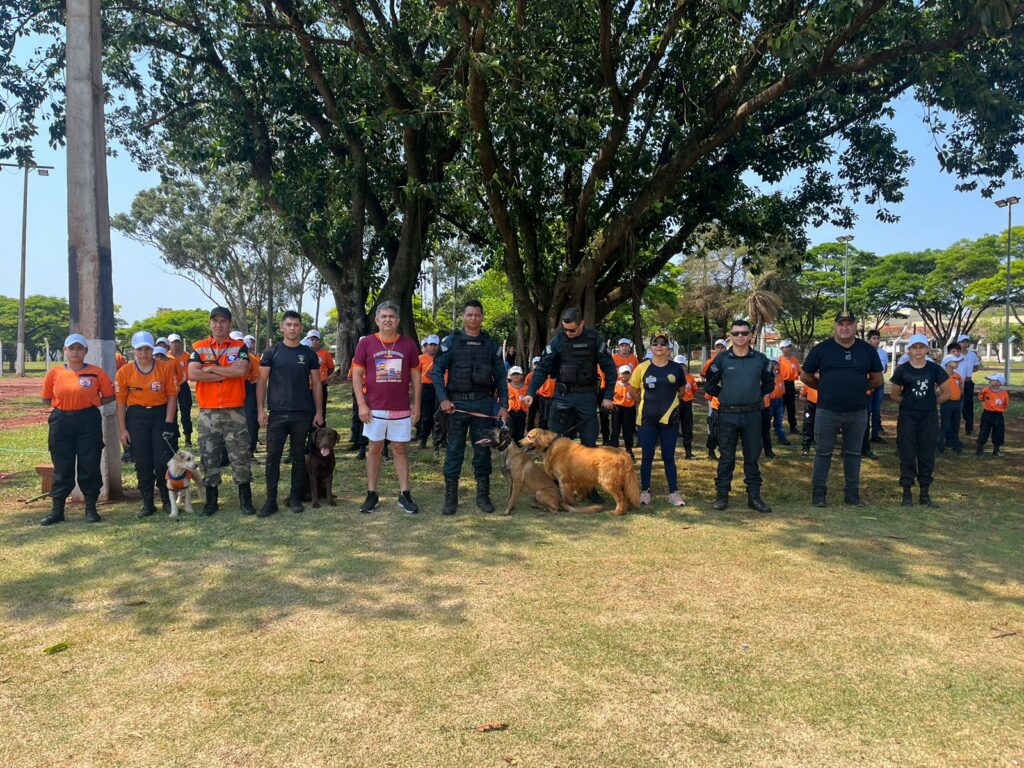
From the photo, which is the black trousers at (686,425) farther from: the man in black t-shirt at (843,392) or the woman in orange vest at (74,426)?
the woman in orange vest at (74,426)

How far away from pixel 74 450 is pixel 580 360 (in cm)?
499

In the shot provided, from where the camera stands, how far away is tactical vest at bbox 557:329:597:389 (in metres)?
7.07

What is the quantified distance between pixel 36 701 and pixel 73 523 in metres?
3.63

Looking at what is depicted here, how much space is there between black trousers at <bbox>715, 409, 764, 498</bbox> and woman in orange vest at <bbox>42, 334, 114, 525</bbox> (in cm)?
614

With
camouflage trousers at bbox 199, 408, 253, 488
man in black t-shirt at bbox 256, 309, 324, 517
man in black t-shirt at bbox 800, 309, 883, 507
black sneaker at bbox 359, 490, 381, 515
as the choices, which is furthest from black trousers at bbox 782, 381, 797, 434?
camouflage trousers at bbox 199, 408, 253, 488

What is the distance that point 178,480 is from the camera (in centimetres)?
637

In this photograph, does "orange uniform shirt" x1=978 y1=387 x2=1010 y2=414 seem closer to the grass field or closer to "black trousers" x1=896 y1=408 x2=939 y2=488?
"black trousers" x1=896 y1=408 x2=939 y2=488

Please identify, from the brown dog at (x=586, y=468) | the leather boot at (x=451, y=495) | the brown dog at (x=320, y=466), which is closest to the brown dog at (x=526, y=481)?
the brown dog at (x=586, y=468)

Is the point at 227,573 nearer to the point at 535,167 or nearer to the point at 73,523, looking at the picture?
the point at 73,523

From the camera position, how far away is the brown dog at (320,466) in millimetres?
6652

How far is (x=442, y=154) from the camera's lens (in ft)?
47.9

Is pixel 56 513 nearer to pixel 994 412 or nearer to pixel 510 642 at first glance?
pixel 510 642

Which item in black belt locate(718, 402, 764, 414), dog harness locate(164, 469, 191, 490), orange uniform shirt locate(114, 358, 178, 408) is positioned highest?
orange uniform shirt locate(114, 358, 178, 408)

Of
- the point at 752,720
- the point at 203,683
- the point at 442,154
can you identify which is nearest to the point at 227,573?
the point at 203,683
